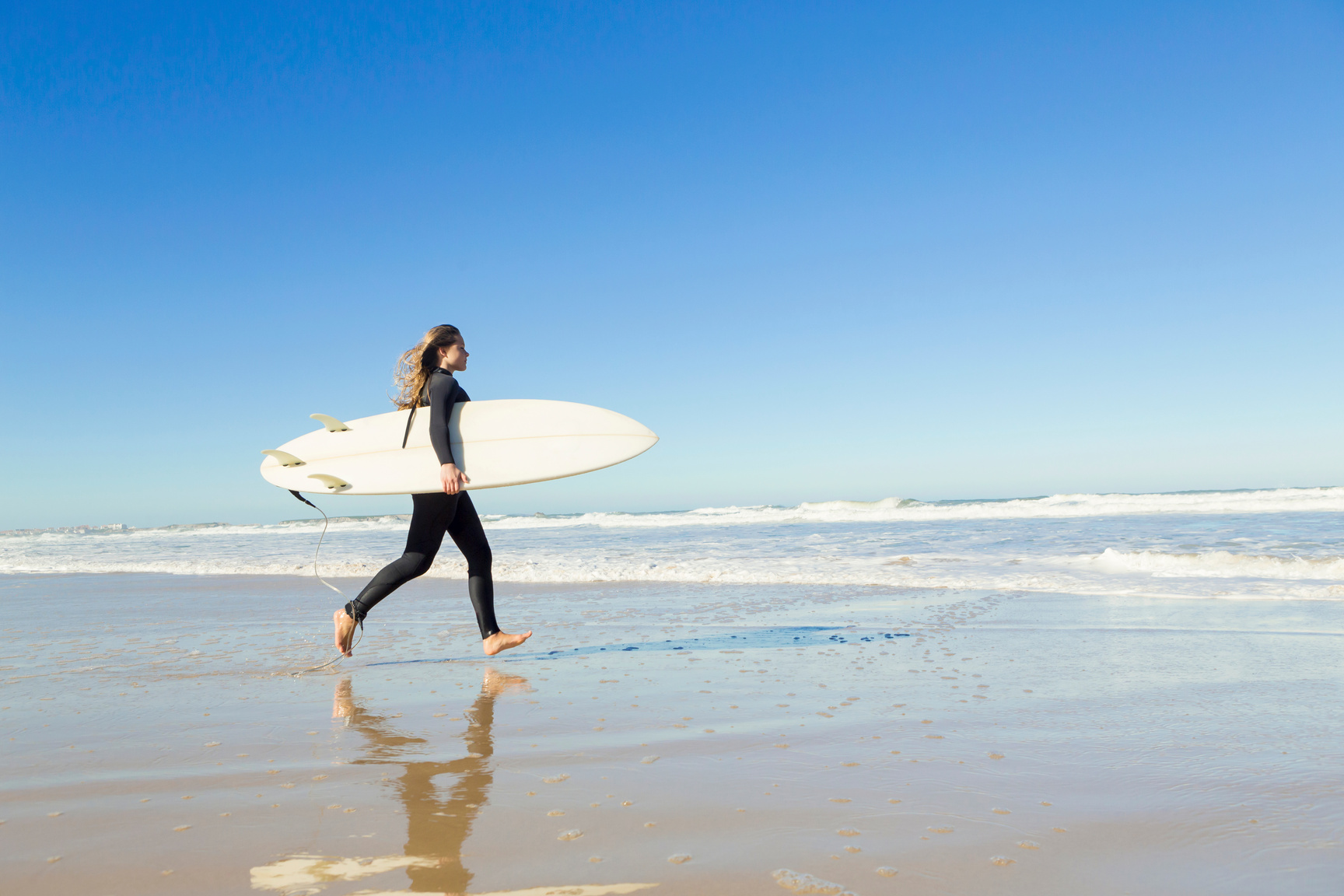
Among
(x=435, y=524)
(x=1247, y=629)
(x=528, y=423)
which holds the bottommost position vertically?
(x=1247, y=629)

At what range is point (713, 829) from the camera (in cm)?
202

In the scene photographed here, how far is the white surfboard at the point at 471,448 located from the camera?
4.58m

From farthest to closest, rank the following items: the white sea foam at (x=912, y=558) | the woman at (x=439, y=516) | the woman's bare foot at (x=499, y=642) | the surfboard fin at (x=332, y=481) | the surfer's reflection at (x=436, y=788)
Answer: the white sea foam at (x=912, y=558) < the surfboard fin at (x=332, y=481) < the woman's bare foot at (x=499, y=642) < the woman at (x=439, y=516) < the surfer's reflection at (x=436, y=788)

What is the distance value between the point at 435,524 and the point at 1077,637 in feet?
12.9

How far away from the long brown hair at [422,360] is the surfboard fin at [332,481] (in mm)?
733

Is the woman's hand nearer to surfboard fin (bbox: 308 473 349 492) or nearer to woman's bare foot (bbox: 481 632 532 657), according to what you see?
woman's bare foot (bbox: 481 632 532 657)

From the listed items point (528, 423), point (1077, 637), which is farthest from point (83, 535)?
point (1077, 637)

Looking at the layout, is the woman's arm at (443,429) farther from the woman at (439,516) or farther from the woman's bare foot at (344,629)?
the woman's bare foot at (344,629)

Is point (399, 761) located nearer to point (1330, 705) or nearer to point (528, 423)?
point (528, 423)

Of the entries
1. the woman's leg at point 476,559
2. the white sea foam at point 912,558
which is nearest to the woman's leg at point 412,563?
the woman's leg at point 476,559

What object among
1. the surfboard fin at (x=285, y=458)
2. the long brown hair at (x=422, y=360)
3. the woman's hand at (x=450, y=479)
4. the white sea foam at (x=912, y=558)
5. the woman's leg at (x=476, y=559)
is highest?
the long brown hair at (x=422, y=360)

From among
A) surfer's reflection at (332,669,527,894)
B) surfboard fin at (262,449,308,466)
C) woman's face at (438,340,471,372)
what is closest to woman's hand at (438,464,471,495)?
woman's face at (438,340,471,372)

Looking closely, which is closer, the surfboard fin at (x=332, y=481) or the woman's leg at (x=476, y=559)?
the woman's leg at (x=476, y=559)

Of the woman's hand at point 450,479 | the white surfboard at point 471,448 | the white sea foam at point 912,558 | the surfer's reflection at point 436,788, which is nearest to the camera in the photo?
the surfer's reflection at point 436,788
